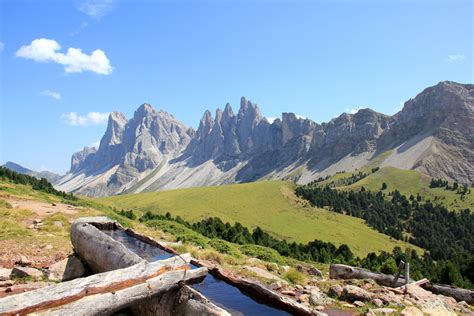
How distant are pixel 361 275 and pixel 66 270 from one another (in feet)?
63.7

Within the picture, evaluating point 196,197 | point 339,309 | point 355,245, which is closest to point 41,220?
point 339,309

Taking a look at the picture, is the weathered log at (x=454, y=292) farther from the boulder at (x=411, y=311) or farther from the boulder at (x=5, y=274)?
the boulder at (x=5, y=274)

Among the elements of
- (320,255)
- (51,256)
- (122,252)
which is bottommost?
(320,255)

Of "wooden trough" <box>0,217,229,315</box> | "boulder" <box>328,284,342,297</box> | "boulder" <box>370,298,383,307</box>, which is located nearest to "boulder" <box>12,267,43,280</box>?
"wooden trough" <box>0,217,229,315</box>

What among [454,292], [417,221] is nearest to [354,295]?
[454,292]

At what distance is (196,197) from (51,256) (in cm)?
14646

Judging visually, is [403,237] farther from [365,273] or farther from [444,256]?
[365,273]

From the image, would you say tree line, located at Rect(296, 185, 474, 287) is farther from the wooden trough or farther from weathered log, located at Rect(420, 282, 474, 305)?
the wooden trough

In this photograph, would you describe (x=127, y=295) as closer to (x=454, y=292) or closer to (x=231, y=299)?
(x=231, y=299)

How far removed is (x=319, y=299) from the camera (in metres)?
16.4

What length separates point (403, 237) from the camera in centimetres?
15475

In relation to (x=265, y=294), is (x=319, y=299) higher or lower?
lower

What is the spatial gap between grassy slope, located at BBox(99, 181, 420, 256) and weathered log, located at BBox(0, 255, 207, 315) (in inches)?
4067

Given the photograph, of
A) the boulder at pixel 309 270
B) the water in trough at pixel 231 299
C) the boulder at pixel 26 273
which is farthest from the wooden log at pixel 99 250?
the boulder at pixel 309 270
